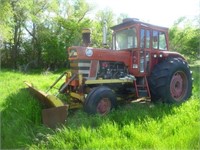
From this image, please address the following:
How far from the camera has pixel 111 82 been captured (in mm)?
5898

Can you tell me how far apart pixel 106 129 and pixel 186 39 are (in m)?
23.4

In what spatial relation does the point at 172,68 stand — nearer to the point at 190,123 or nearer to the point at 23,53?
the point at 190,123

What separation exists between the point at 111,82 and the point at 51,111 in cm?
187

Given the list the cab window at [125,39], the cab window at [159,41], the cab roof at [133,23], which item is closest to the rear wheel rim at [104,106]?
the cab window at [125,39]

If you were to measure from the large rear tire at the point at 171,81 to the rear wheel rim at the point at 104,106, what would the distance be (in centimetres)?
137

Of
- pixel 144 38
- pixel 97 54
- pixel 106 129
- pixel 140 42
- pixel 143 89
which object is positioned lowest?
pixel 106 129

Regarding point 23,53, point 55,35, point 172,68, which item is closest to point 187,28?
point 55,35

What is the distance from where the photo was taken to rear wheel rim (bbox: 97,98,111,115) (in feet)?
17.5

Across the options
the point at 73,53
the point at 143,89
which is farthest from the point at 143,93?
the point at 73,53

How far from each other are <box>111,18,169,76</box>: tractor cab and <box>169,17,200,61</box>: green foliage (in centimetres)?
1672

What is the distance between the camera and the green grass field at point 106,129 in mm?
3748

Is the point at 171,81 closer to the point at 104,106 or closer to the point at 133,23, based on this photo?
Result: the point at 133,23

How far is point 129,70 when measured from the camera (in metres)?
6.56

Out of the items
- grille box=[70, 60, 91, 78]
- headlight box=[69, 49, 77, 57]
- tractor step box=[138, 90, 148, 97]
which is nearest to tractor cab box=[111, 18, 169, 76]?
tractor step box=[138, 90, 148, 97]
